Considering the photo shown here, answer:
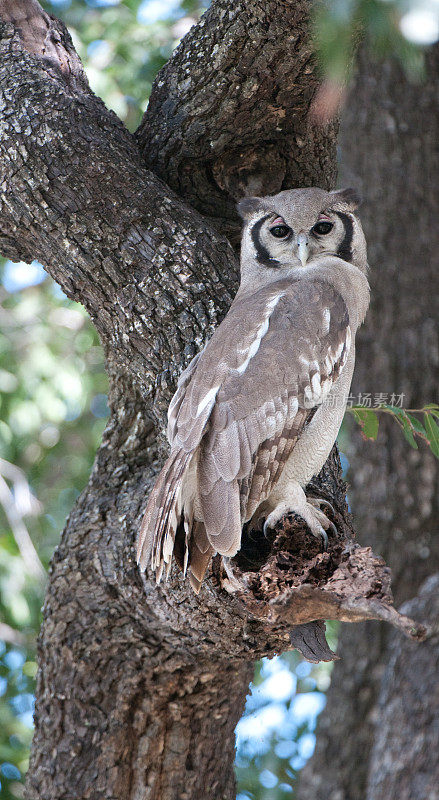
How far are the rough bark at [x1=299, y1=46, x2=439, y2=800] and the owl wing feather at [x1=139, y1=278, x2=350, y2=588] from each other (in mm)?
1728

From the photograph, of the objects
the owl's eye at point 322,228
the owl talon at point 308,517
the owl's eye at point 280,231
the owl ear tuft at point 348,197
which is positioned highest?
the owl ear tuft at point 348,197

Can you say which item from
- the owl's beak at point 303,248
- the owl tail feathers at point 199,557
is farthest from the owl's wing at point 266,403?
the owl's beak at point 303,248

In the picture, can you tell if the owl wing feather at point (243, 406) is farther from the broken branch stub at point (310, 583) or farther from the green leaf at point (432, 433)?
the green leaf at point (432, 433)

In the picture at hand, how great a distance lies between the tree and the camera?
3281 millimetres

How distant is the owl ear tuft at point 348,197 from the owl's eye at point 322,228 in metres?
0.12

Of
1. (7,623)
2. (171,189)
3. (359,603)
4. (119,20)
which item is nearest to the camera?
(359,603)

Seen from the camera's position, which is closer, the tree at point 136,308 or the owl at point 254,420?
the owl at point 254,420

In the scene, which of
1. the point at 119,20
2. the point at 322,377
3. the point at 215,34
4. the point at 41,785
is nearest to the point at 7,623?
the point at 41,785

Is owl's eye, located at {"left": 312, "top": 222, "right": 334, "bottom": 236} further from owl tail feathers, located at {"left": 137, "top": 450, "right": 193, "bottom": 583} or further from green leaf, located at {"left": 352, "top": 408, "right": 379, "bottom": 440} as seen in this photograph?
owl tail feathers, located at {"left": 137, "top": 450, "right": 193, "bottom": 583}

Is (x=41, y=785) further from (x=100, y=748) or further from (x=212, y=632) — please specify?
(x=212, y=632)

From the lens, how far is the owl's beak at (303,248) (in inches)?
133

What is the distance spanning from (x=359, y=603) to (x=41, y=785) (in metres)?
1.97

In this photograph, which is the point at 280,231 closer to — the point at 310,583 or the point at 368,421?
the point at 368,421

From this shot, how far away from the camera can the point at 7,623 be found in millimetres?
5656
